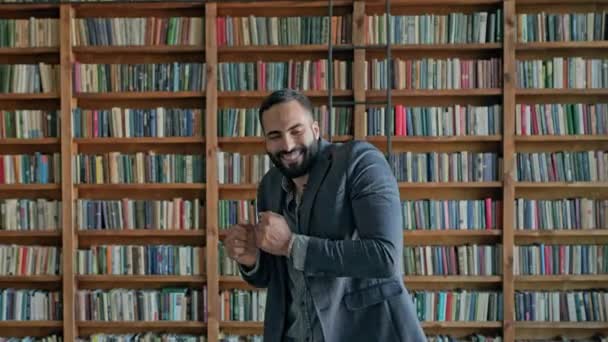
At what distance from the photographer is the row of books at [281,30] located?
3.80 m

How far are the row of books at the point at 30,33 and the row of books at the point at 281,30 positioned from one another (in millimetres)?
1077

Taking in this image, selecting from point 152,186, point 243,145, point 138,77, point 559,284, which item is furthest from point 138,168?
point 559,284

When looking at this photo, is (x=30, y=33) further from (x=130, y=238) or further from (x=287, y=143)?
(x=287, y=143)

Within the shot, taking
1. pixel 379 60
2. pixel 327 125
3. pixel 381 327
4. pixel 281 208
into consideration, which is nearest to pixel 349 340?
pixel 381 327

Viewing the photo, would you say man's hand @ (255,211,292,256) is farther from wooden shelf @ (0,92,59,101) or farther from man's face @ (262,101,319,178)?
wooden shelf @ (0,92,59,101)

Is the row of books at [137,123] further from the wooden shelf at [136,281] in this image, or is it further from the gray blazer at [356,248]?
the gray blazer at [356,248]

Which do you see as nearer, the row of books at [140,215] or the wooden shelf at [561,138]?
the wooden shelf at [561,138]

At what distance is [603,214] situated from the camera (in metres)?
3.80

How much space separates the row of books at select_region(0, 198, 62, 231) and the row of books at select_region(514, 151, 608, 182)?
2.96 m

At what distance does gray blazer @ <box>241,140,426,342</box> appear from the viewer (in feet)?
4.12

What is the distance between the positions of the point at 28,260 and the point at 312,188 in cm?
322

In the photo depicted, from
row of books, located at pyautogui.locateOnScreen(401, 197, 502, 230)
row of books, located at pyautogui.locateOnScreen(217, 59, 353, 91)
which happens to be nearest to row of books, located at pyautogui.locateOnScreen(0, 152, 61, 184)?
row of books, located at pyautogui.locateOnScreen(217, 59, 353, 91)

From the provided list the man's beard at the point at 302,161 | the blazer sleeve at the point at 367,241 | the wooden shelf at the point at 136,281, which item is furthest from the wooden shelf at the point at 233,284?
the blazer sleeve at the point at 367,241

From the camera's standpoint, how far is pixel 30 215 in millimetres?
3967
